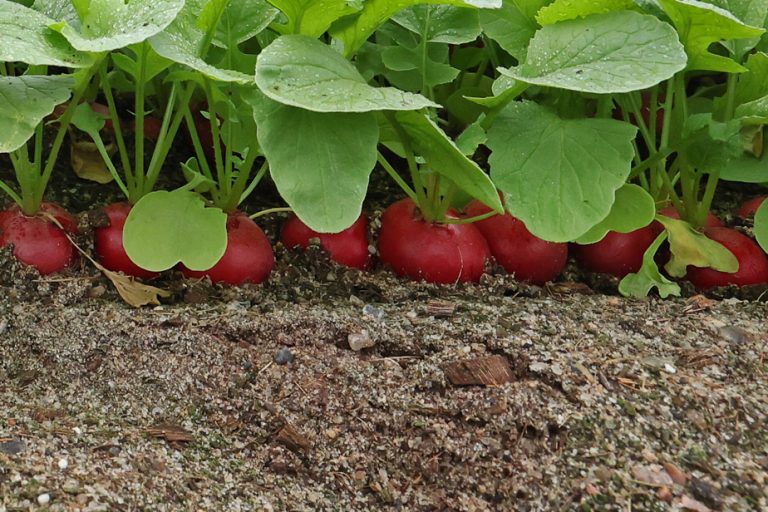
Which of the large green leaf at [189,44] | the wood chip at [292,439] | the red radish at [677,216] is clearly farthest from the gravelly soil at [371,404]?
the large green leaf at [189,44]

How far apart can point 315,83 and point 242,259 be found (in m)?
0.39

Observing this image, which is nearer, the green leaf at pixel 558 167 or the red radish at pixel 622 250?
the green leaf at pixel 558 167

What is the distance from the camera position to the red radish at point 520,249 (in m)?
1.34

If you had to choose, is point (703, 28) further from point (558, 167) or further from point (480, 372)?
point (480, 372)

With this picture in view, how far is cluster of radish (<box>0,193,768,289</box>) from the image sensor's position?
1.25 m

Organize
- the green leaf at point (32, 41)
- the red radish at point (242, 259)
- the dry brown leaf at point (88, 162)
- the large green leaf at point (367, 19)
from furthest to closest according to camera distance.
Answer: the dry brown leaf at point (88, 162) < the red radish at point (242, 259) < the large green leaf at point (367, 19) < the green leaf at point (32, 41)

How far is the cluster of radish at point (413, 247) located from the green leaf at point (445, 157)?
216 millimetres

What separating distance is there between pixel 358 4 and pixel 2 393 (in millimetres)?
663

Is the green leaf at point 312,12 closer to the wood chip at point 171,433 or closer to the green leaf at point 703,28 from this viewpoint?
the green leaf at point 703,28

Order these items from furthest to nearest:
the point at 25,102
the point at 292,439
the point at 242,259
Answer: the point at 242,259, the point at 25,102, the point at 292,439

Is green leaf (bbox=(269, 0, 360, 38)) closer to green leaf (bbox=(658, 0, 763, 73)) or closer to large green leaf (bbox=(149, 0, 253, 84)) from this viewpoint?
large green leaf (bbox=(149, 0, 253, 84))

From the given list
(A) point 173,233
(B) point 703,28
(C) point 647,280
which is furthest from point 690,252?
(A) point 173,233

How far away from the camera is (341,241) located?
1.32 meters

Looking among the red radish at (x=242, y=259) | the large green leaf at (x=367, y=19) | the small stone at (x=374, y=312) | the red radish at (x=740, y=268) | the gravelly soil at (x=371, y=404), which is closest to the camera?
the gravelly soil at (x=371, y=404)
